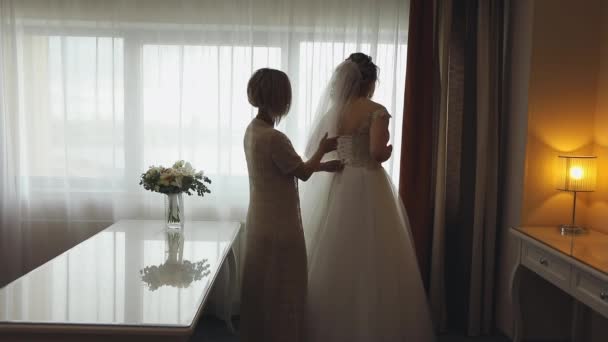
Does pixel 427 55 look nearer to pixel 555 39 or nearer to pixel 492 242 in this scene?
pixel 555 39

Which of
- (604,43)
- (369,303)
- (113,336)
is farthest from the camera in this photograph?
(604,43)

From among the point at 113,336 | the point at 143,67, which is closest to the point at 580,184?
the point at 113,336

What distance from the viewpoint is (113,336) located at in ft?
5.65

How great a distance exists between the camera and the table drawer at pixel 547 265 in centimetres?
250

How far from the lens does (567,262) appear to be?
8.07 feet

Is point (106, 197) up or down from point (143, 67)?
down

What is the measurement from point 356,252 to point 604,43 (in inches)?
→ 75.9

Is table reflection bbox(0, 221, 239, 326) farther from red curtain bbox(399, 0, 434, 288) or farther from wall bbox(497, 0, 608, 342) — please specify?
Answer: wall bbox(497, 0, 608, 342)

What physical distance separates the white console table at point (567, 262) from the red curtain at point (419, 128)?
67 cm

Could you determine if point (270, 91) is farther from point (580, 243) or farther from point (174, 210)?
point (580, 243)

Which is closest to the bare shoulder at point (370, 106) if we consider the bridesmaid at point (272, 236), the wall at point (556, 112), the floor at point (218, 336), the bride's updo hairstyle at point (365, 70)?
the bride's updo hairstyle at point (365, 70)

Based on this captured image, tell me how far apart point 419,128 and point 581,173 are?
1034mm

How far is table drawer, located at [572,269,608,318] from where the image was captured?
2.18 meters

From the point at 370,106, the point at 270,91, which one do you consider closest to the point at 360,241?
the point at 370,106
